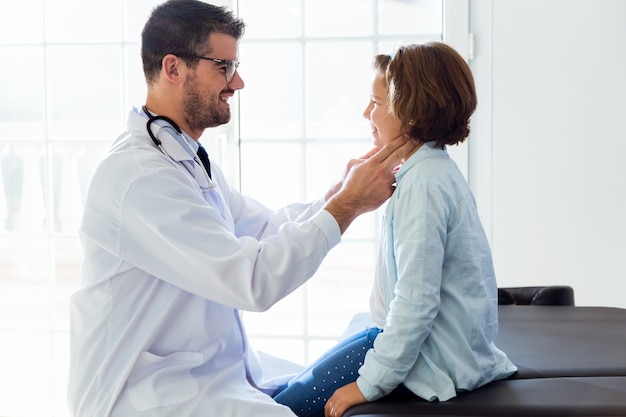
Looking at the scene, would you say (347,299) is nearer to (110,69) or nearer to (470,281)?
(110,69)

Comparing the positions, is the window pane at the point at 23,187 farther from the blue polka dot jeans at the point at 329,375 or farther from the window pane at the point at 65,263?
the blue polka dot jeans at the point at 329,375

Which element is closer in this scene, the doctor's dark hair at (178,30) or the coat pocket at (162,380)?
the coat pocket at (162,380)

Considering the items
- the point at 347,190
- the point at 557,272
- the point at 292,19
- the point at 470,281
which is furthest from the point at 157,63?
the point at 557,272

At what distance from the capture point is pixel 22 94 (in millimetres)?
3566

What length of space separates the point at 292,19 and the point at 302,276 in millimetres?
1835

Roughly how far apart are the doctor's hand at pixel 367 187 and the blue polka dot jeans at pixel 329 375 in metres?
0.26

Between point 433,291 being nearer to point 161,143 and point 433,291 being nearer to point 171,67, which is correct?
point 161,143

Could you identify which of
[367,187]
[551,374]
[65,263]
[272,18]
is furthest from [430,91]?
[65,263]

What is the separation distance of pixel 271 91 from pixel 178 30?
4.75 ft

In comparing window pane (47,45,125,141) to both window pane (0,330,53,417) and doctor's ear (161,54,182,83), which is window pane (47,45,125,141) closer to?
window pane (0,330,53,417)

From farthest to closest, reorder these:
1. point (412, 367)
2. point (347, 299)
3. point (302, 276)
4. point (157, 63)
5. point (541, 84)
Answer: point (347, 299), point (541, 84), point (157, 63), point (302, 276), point (412, 367)

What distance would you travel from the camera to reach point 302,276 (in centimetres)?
182

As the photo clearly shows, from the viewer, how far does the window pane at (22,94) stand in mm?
3521

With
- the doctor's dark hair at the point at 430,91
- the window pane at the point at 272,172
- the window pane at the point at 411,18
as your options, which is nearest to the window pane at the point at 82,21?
the window pane at the point at 272,172
